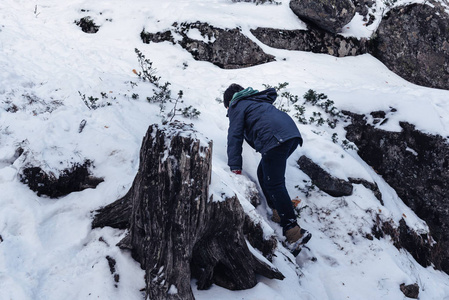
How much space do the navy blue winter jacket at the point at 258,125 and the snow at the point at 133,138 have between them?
0.46m

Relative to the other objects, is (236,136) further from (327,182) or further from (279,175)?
(327,182)

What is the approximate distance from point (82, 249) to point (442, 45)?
34.0 feet

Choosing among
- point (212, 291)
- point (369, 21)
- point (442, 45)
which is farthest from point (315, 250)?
point (369, 21)

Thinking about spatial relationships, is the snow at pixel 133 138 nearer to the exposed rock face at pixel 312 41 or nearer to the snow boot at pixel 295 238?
the snow boot at pixel 295 238

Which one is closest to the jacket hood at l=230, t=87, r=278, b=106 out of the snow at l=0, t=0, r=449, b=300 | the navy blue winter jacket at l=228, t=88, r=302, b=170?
the navy blue winter jacket at l=228, t=88, r=302, b=170

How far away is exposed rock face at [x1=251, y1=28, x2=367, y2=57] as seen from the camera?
9.03 metres

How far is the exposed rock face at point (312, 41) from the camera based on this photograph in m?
9.03

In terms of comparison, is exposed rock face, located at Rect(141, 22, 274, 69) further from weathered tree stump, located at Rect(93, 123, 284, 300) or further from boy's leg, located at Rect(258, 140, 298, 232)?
weathered tree stump, located at Rect(93, 123, 284, 300)

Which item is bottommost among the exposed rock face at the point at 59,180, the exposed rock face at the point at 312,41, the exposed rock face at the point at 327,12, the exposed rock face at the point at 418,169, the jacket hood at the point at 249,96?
the exposed rock face at the point at 418,169

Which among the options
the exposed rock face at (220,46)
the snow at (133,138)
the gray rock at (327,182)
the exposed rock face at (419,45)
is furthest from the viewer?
the exposed rock face at (419,45)

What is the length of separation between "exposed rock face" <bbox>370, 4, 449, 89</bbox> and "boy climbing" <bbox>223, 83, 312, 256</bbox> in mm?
7179

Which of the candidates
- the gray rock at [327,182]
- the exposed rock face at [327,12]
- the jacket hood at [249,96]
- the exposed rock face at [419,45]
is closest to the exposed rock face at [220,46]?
the exposed rock face at [327,12]

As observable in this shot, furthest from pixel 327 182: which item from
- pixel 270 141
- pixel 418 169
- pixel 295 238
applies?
pixel 418 169

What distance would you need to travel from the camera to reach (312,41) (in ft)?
30.9
